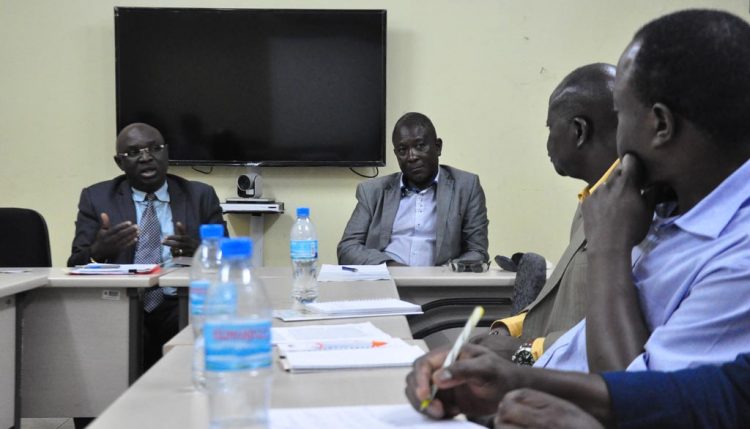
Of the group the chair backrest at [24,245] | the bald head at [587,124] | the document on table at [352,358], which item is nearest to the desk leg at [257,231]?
the chair backrest at [24,245]

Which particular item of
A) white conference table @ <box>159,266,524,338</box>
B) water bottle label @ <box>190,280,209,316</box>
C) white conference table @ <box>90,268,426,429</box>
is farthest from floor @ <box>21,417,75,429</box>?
water bottle label @ <box>190,280,209,316</box>

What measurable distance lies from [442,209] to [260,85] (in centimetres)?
149

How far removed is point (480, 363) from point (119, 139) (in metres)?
3.10

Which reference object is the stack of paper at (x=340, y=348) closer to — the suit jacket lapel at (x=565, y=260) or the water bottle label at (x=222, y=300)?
the water bottle label at (x=222, y=300)

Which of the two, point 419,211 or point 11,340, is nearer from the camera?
point 11,340

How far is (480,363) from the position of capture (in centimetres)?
100

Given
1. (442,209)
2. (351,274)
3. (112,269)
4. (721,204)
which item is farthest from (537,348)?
(442,209)

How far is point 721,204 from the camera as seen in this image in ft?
3.90

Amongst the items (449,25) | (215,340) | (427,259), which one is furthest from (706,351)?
(449,25)

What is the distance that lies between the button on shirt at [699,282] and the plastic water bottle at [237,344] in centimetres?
55

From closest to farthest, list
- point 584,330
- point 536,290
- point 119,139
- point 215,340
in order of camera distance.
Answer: point 215,340, point 584,330, point 536,290, point 119,139

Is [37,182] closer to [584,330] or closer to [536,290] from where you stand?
[536,290]

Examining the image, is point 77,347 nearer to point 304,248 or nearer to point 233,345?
point 304,248

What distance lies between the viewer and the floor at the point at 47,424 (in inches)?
136
